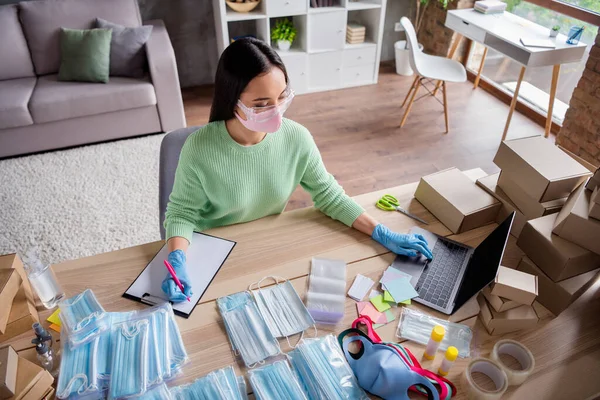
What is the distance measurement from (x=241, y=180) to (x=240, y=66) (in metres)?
0.38

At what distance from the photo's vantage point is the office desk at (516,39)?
9.63ft

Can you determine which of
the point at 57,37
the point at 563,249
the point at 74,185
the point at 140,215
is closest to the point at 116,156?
the point at 74,185

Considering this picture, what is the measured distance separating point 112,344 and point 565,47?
3.26 metres

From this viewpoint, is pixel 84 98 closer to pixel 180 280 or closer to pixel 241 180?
pixel 241 180

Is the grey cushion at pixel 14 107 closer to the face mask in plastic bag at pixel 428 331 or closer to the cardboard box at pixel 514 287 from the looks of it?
the face mask in plastic bag at pixel 428 331

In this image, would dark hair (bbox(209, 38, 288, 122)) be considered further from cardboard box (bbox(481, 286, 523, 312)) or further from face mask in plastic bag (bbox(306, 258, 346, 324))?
cardboard box (bbox(481, 286, 523, 312))

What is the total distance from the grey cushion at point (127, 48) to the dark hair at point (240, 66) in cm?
226

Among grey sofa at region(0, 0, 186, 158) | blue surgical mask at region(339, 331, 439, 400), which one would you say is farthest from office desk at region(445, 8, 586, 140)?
blue surgical mask at region(339, 331, 439, 400)

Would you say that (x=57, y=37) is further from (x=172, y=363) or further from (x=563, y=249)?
(x=563, y=249)

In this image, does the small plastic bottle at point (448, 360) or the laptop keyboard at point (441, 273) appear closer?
the small plastic bottle at point (448, 360)

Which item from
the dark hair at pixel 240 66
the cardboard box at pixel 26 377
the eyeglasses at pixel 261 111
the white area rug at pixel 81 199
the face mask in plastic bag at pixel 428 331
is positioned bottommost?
the white area rug at pixel 81 199

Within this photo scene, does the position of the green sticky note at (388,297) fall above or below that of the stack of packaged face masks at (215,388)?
above

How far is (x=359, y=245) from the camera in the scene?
1.37 meters

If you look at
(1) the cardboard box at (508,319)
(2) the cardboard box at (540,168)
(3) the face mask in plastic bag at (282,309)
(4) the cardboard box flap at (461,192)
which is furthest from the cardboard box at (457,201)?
(3) the face mask in plastic bag at (282,309)
